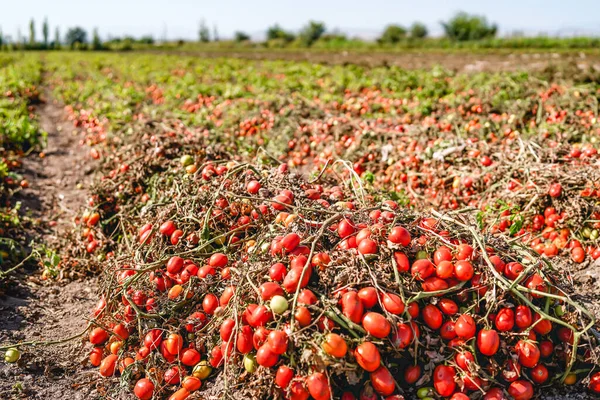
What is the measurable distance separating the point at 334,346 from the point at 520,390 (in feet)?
3.50

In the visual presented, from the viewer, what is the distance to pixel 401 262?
2.58 metres

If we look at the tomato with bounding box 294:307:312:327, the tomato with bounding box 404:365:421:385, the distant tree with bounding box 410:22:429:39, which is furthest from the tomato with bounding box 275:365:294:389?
the distant tree with bounding box 410:22:429:39

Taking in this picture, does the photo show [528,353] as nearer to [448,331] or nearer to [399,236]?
[448,331]

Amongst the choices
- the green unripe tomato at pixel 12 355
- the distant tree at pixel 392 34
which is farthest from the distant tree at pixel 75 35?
the green unripe tomato at pixel 12 355

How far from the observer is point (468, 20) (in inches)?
1994

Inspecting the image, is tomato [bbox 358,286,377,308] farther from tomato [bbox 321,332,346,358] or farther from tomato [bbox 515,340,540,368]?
tomato [bbox 515,340,540,368]

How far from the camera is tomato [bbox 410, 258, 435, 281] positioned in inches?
101

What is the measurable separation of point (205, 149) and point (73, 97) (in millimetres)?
10325

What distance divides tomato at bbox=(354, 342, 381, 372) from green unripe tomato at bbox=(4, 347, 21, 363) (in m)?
2.21

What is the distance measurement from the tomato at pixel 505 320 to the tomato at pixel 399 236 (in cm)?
61

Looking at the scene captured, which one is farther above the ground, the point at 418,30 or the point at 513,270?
the point at 418,30

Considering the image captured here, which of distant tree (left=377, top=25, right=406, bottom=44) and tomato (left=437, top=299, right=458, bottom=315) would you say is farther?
distant tree (left=377, top=25, right=406, bottom=44)

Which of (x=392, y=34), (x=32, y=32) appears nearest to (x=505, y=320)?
(x=392, y=34)

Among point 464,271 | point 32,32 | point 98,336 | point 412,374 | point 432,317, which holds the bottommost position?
point 98,336
